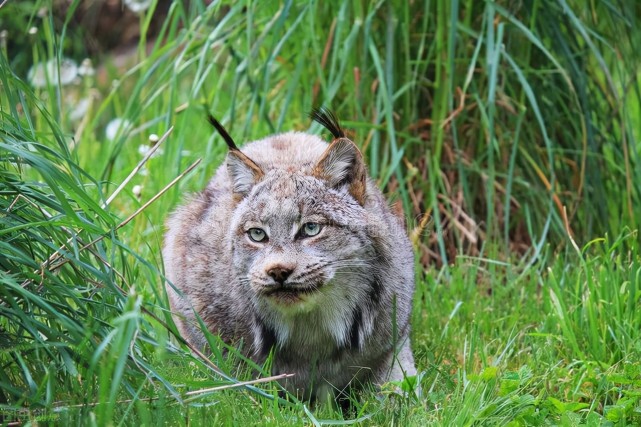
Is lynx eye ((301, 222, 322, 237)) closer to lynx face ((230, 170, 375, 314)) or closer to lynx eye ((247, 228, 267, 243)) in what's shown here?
lynx face ((230, 170, 375, 314))

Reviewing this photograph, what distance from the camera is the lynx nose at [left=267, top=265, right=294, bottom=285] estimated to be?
3.51 meters

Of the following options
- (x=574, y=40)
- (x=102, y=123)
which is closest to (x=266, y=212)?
(x=574, y=40)

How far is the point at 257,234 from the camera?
373 cm

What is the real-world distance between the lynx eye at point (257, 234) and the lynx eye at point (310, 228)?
155mm

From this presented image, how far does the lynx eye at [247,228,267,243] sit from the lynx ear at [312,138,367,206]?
31 centimetres

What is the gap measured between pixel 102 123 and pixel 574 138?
14.3 feet

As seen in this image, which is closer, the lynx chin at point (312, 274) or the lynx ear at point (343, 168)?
the lynx chin at point (312, 274)

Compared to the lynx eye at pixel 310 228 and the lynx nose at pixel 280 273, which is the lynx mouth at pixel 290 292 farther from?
the lynx eye at pixel 310 228

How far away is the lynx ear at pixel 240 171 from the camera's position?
12.5 feet

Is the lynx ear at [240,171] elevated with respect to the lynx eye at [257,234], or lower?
elevated

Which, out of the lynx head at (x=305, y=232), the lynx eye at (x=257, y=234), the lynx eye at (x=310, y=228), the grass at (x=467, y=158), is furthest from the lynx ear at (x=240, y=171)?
the grass at (x=467, y=158)

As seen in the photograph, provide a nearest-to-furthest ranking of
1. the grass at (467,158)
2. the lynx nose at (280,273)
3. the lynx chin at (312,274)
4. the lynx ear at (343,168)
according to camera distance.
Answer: the lynx nose at (280,273)
the lynx chin at (312,274)
the lynx ear at (343,168)
the grass at (467,158)

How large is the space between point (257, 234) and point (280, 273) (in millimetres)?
271

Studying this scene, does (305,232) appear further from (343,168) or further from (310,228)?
(343,168)
